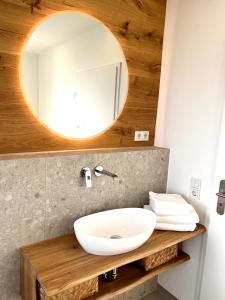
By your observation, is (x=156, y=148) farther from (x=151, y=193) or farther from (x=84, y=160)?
(x=84, y=160)

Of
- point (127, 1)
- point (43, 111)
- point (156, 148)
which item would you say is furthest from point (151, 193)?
point (127, 1)

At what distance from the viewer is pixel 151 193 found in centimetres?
165

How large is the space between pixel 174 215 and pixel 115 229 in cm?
39

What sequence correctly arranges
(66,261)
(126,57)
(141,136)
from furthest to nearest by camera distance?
(141,136), (126,57), (66,261)

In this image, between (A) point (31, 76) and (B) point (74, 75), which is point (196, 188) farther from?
(A) point (31, 76)

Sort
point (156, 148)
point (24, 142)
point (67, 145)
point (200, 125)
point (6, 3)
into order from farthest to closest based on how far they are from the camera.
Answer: point (156, 148) → point (200, 125) → point (67, 145) → point (24, 142) → point (6, 3)

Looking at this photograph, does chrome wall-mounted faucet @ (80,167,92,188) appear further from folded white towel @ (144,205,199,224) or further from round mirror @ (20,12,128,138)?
folded white towel @ (144,205,199,224)

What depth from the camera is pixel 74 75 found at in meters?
1.43

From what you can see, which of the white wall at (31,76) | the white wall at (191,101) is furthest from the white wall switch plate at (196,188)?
the white wall at (31,76)

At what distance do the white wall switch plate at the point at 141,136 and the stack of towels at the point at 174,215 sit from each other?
18.8 inches

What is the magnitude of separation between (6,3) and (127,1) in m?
0.79

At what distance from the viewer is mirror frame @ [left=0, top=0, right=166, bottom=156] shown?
120 cm

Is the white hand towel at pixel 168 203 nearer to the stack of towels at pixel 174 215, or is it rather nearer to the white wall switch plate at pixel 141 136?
the stack of towels at pixel 174 215

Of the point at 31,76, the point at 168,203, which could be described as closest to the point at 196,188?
the point at 168,203
